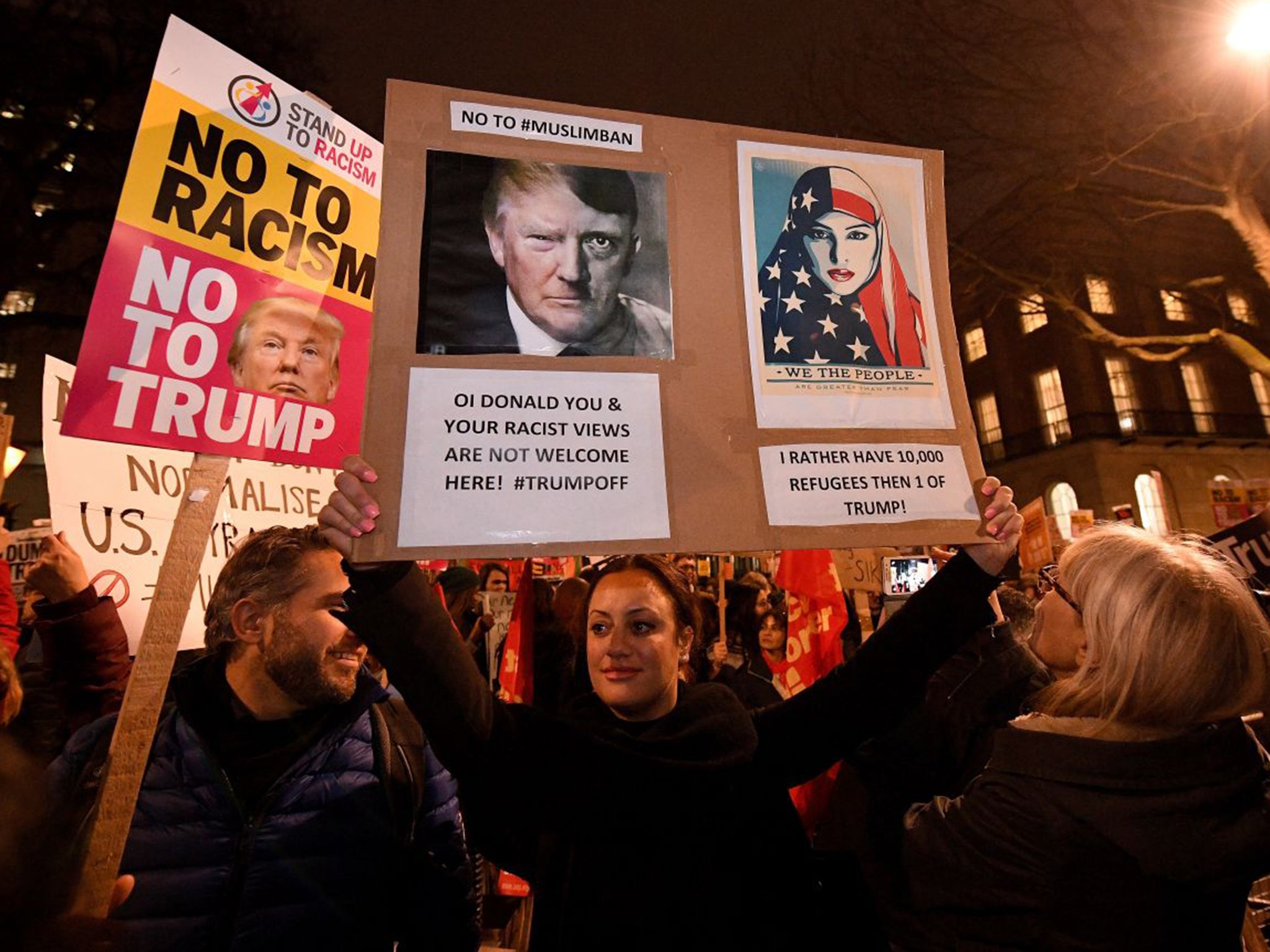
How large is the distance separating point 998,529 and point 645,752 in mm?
1054

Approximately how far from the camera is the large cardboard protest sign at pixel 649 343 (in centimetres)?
163

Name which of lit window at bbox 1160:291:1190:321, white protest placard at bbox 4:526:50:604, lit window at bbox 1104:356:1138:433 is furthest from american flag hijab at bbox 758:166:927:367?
lit window at bbox 1160:291:1190:321

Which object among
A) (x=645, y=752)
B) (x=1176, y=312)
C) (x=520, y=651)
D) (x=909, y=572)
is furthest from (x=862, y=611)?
(x=1176, y=312)

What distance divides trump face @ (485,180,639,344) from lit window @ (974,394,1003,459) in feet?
122

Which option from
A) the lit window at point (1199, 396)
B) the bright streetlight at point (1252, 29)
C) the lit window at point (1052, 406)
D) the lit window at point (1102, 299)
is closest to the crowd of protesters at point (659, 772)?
the bright streetlight at point (1252, 29)

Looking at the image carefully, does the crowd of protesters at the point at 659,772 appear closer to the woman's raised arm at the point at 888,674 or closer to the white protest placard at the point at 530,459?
the woman's raised arm at the point at 888,674

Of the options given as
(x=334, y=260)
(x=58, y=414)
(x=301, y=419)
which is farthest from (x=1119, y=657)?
(x=58, y=414)

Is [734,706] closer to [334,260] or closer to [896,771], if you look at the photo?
[896,771]

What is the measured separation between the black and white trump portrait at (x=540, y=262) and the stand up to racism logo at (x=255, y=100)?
109 centimetres

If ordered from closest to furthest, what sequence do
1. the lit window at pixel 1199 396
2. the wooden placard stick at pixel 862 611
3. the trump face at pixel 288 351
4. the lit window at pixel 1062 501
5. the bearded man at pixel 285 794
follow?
the bearded man at pixel 285 794 < the trump face at pixel 288 351 < the wooden placard stick at pixel 862 611 < the lit window at pixel 1062 501 < the lit window at pixel 1199 396

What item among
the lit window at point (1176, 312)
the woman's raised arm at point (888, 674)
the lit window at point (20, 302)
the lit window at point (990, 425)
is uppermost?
the lit window at point (1176, 312)

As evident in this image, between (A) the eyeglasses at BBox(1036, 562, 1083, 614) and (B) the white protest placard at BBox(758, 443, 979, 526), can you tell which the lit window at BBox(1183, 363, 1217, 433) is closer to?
(A) the eyeglasses at BBox(1036, 562, 1083, 614)

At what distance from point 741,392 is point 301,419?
1.45 m

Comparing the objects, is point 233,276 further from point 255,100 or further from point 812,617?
point 812,617
